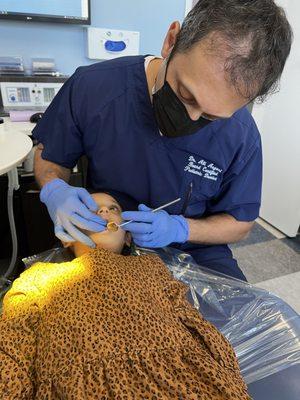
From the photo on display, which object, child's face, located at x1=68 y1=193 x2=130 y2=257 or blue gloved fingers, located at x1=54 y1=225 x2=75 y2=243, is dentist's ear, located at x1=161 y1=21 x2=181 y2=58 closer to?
child's face, located at x1=68 y1=193 x2=130 y2=257

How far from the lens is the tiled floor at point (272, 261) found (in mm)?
1996

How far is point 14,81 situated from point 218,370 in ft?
5.89

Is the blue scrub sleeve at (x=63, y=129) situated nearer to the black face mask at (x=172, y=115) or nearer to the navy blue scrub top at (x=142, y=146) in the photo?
the navy blue scrub top at (x=142, y=146)

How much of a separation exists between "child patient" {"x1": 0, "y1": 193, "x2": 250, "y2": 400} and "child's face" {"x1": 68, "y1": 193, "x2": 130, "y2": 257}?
0.29 ft

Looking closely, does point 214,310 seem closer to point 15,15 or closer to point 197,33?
point 197,33

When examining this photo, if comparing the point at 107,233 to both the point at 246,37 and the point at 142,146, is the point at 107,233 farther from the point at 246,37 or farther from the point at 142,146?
the point at 246,37

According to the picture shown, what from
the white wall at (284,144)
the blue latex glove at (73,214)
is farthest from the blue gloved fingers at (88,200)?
the white wall at (284,144)

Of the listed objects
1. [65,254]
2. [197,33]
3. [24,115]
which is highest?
[197,33]

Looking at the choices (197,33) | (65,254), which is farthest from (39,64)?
(197,33)

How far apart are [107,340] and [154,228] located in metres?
0.36

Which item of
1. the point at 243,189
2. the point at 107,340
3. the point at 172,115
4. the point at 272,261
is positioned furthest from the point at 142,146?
the point at 272,261

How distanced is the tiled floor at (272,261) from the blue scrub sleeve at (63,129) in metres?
1.48

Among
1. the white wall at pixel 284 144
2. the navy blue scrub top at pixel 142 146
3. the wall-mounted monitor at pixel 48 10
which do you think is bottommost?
the white wall at pixel 284 144

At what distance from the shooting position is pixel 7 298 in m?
0.92
